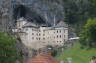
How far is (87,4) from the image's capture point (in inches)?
2149

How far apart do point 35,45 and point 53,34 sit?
2.97m

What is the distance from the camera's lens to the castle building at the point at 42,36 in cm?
5778

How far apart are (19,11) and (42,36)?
6643mm

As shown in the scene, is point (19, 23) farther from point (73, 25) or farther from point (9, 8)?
point (73, 25)

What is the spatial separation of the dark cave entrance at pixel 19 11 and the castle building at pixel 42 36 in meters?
3.48

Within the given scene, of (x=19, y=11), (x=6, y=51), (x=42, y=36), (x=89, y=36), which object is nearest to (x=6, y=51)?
(x=6, y=51)

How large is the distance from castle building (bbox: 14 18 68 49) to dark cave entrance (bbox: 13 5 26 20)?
11.4 ft

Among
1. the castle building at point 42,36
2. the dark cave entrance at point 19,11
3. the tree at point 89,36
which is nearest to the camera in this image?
the tree at point 89,36

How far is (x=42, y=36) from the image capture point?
192 feet

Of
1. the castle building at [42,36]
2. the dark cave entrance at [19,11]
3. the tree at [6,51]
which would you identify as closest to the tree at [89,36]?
the tree at [6,51]

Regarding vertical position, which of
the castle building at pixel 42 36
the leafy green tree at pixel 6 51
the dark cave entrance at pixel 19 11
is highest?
the dark cave entrance at pixel 19 11

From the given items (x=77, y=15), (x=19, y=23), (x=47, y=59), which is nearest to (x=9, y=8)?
(x=19, y=23)

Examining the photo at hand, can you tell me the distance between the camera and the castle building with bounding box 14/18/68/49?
57.8 meters

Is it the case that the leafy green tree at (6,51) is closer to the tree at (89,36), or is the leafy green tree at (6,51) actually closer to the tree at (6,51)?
the tree at (6,51)
